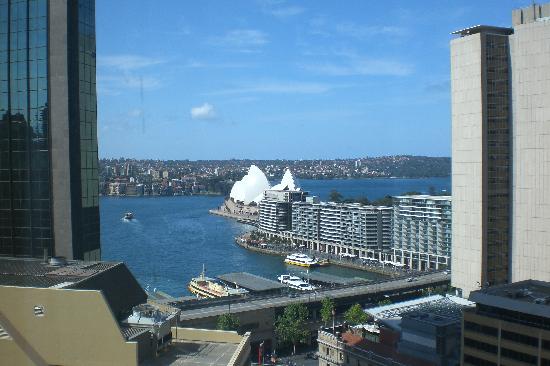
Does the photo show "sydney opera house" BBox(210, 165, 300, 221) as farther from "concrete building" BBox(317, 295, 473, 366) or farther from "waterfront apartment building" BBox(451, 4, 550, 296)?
"concrete building" BBox(317, 295, 473, 366)

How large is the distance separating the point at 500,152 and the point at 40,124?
197 inches

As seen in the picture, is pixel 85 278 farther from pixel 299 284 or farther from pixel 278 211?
pixel 278 211

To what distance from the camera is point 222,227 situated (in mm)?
20781

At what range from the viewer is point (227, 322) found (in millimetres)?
6613

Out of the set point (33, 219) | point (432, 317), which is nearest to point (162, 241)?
point (432, 317)

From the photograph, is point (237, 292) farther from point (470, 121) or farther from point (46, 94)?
point (46, 94)

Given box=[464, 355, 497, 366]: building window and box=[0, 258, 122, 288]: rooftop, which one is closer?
box=[0, 258, 122, 288]: rooftop

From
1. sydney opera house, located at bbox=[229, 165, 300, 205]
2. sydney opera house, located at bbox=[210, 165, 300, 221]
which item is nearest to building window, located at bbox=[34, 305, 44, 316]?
sydney opera house, located at bbox=[210, 165, 300, 221]

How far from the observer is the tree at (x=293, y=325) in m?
6.91

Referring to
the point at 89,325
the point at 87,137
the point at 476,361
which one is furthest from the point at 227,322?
the point at 89,325

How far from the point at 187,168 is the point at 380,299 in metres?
33.2

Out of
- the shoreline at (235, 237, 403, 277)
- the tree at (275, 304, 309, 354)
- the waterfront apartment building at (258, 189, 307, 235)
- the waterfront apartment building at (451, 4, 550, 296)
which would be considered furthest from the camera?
the waterfront apartment building at (258, 189, 307, 235)

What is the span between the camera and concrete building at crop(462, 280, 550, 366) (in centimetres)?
369

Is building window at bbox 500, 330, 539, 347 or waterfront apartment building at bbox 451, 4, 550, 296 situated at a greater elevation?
waterfront apartment building at bbox 451, 4, 550, 296
